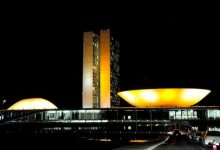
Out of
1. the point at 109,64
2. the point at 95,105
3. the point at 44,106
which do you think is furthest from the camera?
the point at 109,64

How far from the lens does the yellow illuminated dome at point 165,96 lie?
1891 inches

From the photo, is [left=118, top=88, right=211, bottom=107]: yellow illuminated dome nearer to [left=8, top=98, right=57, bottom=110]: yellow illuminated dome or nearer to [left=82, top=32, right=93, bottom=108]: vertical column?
[left=8, top=98, right=57, bottom=110]: yellow illuminated dome

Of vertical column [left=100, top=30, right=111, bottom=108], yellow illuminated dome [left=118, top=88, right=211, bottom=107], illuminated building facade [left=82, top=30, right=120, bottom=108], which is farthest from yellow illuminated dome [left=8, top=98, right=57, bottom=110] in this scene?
yellow illuminated dome [left=118, top=88, right=211, bottom=107]

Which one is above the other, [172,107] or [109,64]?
[109,64]

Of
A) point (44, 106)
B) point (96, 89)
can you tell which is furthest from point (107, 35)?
point (44, 106)

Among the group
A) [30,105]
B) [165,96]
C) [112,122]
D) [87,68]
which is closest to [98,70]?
[87,68]

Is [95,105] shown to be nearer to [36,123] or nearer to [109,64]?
[109,64]

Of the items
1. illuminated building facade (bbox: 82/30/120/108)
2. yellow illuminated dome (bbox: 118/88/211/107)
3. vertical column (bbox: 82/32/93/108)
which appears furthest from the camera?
illuminated building facade (bbox: 82/30/120/108)

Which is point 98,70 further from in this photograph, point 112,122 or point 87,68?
point 112,122

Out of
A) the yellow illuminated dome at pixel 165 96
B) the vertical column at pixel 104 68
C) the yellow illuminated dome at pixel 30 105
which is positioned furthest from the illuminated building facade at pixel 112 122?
the vertical column at pixel 104 68

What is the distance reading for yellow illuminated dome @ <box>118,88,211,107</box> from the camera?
48.0 m

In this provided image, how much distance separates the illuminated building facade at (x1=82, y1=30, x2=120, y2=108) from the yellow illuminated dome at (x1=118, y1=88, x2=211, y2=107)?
34.4m

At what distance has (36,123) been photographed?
55.0m

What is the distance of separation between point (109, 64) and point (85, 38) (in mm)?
14651
